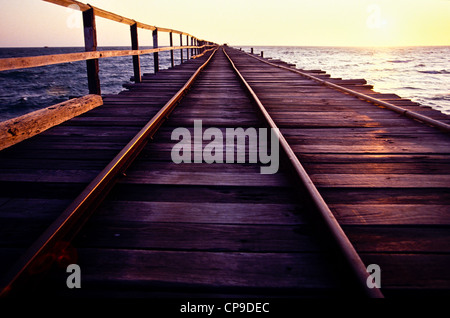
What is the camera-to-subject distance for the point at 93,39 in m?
4.66

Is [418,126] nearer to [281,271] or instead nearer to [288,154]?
[288,154]

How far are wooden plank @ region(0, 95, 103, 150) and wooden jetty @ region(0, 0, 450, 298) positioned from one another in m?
0.02

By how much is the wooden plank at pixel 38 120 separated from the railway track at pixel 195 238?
0.36 metres

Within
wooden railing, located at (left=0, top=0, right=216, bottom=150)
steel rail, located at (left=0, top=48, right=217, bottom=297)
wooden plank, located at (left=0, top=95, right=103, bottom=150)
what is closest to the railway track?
steel rail, located at (left=0, top=48, right=217, bottom=297)

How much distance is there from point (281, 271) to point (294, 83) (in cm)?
733

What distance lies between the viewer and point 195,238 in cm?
173

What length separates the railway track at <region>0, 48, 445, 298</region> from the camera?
1381mm

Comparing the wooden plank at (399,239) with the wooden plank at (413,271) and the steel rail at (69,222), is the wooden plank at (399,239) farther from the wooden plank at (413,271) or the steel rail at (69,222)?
the steel rail at (69,222)

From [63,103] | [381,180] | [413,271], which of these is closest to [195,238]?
[413,271]

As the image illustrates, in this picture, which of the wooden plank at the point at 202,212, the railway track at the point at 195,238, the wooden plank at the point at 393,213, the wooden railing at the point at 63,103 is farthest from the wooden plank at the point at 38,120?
the wooden plank at the point at 393,213

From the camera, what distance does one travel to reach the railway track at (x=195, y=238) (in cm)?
138
